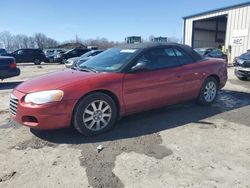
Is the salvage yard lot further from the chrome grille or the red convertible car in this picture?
the chrome grille

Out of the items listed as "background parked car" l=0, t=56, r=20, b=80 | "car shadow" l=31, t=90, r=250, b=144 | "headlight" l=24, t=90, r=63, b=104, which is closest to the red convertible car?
"headlight" l=24, t=90, r=63, b=104

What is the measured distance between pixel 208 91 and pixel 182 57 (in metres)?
1.17

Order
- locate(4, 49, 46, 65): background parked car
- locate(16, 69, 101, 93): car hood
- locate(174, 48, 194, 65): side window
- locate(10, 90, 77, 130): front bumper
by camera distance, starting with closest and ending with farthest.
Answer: locate(10, 90, 77, 130): front bumper, locate(16, 69, 101, 93): car hood, locate(174, 48, 194, 65): side window, locate(4, 49, 46, 65): background parked car

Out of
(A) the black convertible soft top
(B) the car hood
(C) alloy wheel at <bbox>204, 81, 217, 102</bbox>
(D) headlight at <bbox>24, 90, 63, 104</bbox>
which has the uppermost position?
(A) the black convertible soft top

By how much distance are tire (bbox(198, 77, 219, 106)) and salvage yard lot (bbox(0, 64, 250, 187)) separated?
2.41ft

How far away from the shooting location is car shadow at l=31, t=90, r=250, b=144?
427cm

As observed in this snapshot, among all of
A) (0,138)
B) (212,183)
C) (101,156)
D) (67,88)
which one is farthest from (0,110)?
(212,183)

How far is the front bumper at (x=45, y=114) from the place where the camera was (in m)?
3.89

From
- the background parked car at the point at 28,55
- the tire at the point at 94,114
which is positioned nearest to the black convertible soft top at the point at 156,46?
the tire at the point at 94,114

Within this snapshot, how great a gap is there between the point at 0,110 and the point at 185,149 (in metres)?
4.66

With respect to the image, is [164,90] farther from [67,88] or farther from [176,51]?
[67,88]

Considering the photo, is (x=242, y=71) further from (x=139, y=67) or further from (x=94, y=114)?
(x=94, y=114)

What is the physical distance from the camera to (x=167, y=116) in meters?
5.34

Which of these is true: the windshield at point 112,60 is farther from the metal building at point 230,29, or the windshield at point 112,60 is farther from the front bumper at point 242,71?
the metal building at point 230,29
